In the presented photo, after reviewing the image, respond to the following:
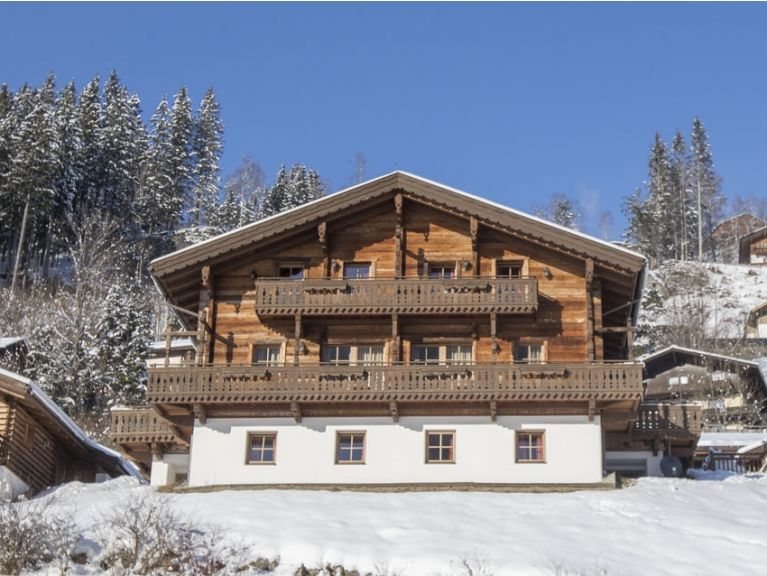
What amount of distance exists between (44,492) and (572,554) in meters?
→ 19.8

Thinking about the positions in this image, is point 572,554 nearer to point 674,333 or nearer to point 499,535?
point 499,535

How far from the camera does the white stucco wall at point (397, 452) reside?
32938 millimetres

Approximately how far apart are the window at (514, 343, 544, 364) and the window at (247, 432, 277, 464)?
8111 mm

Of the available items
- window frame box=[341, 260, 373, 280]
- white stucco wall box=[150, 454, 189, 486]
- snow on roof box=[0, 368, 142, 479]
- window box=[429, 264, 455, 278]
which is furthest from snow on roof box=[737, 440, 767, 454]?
snow on roof box=[0, 368, 142, 479]

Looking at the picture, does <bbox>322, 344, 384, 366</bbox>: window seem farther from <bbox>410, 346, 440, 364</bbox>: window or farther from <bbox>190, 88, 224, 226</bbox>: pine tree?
<bbox>190, 88, 224, 226</bbox>: pine tree

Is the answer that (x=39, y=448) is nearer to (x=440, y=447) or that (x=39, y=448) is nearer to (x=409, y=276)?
(x=409, y=276)

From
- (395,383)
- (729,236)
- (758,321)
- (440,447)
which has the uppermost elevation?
(729,236)

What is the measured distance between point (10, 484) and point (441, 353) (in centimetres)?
1425

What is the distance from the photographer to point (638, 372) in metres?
32.7

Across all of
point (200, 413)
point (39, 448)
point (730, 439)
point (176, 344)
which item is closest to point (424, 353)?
point (200, 413)

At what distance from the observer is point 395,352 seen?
34.8 m

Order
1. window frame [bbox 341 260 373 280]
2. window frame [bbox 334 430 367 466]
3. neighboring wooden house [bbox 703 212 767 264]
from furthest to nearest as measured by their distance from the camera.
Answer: neighboring wooden house [bbox 703 212 767 264] < window frame [bbox 341 260 373 280] < window frame [bbox 334 430 367 466]

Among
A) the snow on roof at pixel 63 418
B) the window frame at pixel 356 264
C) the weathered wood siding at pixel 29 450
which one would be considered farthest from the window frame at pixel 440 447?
the weathered wood siding at pixel 29 450

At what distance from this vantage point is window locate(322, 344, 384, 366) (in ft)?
Answer: 116
